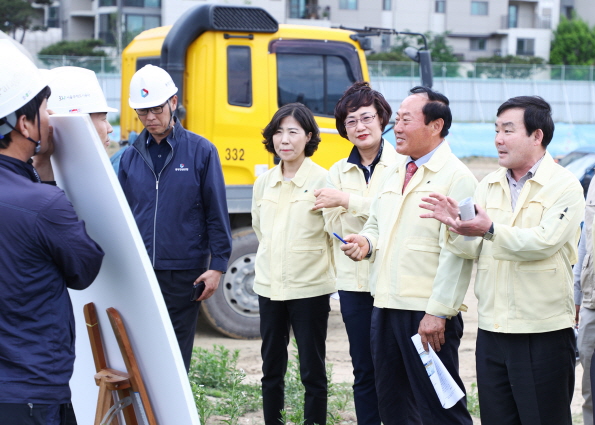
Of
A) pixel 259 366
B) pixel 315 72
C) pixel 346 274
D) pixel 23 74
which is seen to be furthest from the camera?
pixel 315 72

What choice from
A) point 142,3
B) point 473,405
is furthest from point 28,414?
point 142,3

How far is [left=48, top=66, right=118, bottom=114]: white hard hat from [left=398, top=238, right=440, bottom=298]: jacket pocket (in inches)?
63.6

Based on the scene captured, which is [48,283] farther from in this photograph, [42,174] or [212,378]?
[212,378]

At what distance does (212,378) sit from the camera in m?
5.23

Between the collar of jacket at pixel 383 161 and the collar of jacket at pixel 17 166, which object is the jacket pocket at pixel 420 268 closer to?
the collar of jacket at pixel 383 161

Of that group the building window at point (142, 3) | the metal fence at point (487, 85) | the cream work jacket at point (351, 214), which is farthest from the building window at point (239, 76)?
the building window at point (142, 3)

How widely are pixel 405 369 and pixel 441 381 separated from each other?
1.17 feet

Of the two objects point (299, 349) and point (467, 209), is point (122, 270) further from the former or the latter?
point (299, 349)

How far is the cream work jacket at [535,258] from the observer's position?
2.93 metres

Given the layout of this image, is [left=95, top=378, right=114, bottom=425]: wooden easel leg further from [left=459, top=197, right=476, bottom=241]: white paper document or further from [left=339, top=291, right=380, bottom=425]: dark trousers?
[left=459, top=197, right=476, bottom=241]: white paper document

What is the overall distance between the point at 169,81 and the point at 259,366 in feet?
9.17

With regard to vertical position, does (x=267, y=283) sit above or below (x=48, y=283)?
below

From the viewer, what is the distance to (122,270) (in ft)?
8.96

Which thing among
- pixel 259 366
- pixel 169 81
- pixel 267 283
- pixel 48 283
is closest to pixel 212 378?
pixel 259 366
